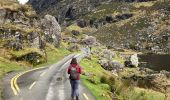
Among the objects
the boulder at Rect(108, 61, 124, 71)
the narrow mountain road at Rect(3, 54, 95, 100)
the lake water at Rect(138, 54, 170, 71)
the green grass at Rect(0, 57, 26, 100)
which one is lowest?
the lake water at Rect(138, 54, 170, 71)

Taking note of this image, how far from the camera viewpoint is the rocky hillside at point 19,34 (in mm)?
55625

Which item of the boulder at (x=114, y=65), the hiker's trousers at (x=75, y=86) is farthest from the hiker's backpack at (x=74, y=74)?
the boulder at (x=114, y=65)

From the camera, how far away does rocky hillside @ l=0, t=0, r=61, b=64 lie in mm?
55625

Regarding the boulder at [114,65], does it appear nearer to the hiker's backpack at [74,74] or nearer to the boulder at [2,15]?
the boulder at [2,15]

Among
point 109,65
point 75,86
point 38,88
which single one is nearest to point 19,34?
point 109,65

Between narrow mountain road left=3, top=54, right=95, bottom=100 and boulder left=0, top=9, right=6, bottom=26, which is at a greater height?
boulder left=0, top=9, right=6, bottom=26

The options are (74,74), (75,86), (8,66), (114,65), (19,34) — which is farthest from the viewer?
(114,65)

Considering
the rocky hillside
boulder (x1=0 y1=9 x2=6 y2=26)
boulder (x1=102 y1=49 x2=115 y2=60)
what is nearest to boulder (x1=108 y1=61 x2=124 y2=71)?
boulder (x1=102 y1=49 x2=115 y2=60)

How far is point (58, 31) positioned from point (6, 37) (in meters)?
34.1

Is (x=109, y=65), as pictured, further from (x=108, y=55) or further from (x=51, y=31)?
(x=108, y=55)

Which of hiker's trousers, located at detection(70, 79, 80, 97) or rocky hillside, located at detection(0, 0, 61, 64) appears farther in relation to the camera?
rocky hillside, located at detection(0, 0, 61, 64)

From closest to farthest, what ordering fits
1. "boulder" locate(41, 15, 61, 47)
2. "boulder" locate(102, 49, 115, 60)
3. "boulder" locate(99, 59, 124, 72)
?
1. "boulder" locate(99, 59, 124, 72)
2. "boulder" locate(41, 15, 61, 47)
3. "boulder" locate(102, 49, 115, 60)

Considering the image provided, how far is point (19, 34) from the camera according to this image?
189 ft

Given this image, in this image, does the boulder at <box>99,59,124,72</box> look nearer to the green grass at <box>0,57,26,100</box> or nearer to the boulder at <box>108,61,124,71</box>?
the boulder at <box>108,61,124,71</box>
